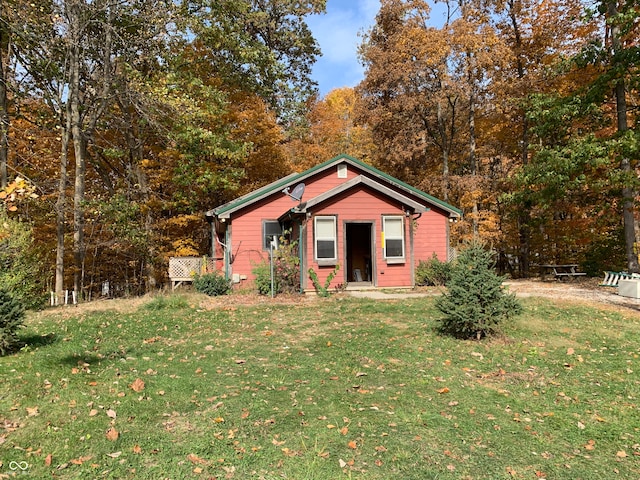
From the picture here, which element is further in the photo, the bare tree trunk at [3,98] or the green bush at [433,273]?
the green bush at [433,273]

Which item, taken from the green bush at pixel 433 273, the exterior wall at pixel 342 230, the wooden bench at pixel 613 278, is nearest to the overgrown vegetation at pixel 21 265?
the exterior wall at pixel 342 230

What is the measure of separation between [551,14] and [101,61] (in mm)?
22332

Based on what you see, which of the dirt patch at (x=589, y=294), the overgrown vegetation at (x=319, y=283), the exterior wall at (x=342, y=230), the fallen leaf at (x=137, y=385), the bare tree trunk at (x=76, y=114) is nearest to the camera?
the fallen leaf at (x=137, y=385)

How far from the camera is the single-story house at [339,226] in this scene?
1445 centimetres

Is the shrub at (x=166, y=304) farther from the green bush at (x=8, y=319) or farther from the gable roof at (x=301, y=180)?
the gable roof at (x=301, y=180)

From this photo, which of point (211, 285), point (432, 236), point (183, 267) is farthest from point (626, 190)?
point (183, 267)

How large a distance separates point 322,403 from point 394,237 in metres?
10.7

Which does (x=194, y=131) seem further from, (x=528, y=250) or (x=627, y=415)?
(x=528, y=250)

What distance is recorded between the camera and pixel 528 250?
25000 mm

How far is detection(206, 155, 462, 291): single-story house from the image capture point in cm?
1445

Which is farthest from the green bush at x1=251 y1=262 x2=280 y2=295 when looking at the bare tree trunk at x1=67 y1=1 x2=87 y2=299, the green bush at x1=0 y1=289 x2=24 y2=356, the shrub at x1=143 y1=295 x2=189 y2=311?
the green bush at x1=0 y1=289 x2=24 y2=356

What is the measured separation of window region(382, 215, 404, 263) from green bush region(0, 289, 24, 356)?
10988 millimetres

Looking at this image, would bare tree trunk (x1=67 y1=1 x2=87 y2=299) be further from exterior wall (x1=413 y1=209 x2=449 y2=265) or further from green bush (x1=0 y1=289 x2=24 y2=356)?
exterior wall (x1=413 y1=209 x2=449 y2=265)

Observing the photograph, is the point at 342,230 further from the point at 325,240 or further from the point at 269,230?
the point at 269,230
